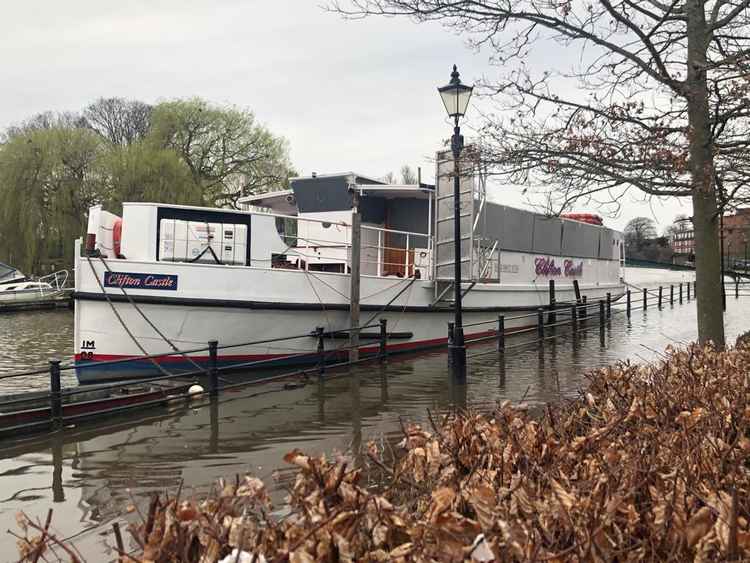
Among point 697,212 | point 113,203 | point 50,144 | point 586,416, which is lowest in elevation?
point 586,416

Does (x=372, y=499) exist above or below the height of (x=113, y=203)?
below

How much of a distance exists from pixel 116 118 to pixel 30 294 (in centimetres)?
1881

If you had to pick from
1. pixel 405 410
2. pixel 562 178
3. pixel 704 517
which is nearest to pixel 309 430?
pixel 405 410

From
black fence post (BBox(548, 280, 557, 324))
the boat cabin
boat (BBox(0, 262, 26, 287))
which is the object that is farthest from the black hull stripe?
boat (BBox(0, 262, 26, 287))

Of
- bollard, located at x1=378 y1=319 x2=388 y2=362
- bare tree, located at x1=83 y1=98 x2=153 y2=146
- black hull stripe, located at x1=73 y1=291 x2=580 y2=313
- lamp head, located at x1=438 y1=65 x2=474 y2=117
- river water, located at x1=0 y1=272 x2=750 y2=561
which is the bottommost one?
river water, located at x1=0 y1=272 x2=750 y2=561

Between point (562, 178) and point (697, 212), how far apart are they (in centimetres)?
201

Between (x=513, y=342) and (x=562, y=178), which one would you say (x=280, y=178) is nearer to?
(x=513, y=342)

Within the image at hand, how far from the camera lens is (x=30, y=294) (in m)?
34.3

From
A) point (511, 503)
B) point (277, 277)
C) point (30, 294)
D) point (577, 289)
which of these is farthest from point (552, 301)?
point (30, 294)

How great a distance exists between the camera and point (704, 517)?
2.38 meters

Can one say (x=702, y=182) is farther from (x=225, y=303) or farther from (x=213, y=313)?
(x=213, y=313)

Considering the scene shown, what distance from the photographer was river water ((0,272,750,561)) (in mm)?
5934

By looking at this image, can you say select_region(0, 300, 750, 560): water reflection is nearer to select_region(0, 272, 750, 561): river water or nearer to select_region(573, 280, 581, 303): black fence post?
select_region(0, 272, 750, 561): river water

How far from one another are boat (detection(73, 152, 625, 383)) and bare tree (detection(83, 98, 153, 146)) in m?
33.3
